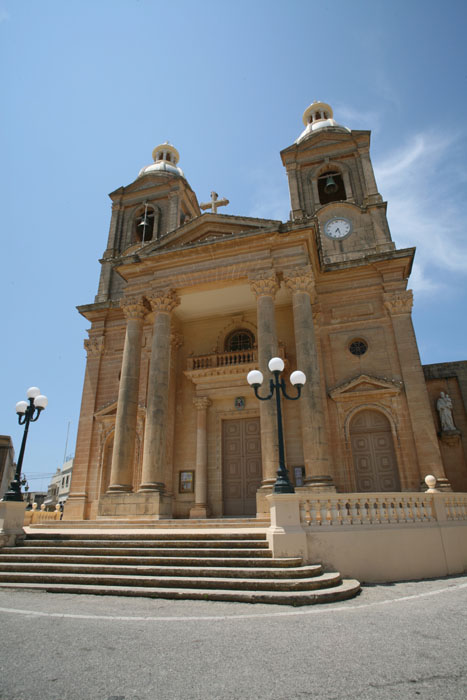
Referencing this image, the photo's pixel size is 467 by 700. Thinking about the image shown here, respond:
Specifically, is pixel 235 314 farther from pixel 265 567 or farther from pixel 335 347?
pixel 265 567

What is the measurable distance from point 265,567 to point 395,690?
A: 446 centimetres

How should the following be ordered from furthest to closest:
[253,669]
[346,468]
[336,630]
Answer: [346,468], [336,630], [253,669]

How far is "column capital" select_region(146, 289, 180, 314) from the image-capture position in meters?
16.1

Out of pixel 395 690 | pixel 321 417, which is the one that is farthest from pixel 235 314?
pixel 395 690

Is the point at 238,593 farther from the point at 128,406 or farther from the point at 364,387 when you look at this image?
the point at 364,387

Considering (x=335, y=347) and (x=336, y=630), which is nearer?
(x=336, y=630)

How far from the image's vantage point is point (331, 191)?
840 inches

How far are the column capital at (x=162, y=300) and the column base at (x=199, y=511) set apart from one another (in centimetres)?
767

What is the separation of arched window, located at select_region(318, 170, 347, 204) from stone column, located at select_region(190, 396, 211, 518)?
1236 centimetres

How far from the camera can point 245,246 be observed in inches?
618

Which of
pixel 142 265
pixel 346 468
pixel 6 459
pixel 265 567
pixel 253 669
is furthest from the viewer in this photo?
pixel 6 459

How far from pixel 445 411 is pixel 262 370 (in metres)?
8.07

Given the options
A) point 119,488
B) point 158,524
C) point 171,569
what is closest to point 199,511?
point 119,488

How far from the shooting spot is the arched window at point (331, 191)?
2162 centimetres
